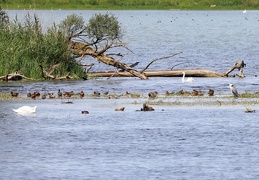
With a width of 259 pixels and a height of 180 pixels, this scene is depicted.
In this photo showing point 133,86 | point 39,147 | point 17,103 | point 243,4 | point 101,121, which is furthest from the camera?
point 243,4

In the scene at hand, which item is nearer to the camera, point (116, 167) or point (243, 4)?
point (116, 167)

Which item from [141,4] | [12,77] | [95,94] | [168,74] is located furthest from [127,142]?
[141,4]

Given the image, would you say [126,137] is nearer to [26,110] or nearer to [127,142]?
[127,142]

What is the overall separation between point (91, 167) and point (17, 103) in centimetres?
954

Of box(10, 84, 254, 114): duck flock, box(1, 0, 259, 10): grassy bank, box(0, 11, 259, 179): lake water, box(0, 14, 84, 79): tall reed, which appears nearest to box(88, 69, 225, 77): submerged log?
box(0, 11, 259, 179): lake water

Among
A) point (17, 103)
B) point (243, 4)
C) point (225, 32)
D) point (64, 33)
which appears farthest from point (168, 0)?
point (17, 103)

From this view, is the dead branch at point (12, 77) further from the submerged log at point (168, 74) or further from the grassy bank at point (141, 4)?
the grassy bank at point (141, 4)

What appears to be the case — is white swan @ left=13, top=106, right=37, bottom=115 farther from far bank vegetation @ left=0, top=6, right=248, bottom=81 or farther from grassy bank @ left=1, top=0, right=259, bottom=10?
grassy bank @ left=1, top=0, right=259, bottom=10

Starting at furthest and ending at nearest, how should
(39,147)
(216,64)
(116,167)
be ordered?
(216,64)
(39,147)
(116,167)

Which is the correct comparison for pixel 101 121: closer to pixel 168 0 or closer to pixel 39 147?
pixel 39 147

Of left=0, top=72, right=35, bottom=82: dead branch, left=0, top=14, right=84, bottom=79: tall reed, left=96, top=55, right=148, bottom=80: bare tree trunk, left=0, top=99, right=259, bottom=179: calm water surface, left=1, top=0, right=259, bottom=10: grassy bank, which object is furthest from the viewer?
left=1, top=0, right=259, bottom=10: grassy bank

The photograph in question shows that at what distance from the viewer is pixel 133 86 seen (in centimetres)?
3219

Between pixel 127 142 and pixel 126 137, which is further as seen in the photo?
pixel 126 137

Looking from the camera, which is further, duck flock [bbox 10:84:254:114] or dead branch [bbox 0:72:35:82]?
dead branch [bbox 0:72:35:82]
